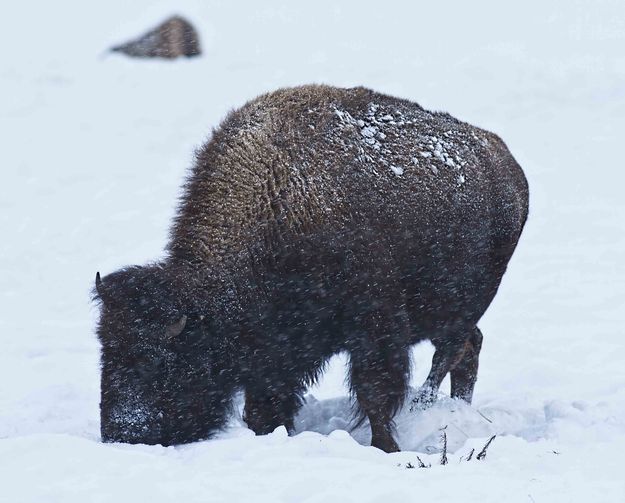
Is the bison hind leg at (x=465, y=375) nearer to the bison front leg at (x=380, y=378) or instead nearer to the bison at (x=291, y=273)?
the bison at (x=291, y=273)

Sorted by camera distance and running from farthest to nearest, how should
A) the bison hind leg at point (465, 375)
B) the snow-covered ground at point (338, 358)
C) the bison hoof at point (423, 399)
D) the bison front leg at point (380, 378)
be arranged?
the bison hind leg at point (465, 375) < the bison hoof at point (423, 399) < the bison front leg at point (380, 378) < the snow-covered ground at point (338, 358)

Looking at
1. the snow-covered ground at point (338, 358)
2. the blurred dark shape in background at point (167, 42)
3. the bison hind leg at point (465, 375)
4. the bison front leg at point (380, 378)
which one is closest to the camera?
the snow-covered ground at point (338, 358)

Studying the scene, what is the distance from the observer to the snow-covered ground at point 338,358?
3.42 m

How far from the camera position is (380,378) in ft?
16.7

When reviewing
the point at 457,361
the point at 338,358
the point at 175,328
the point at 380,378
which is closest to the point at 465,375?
the point at 457,361

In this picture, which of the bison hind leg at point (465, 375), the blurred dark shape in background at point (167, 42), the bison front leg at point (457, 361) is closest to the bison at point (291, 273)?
the bison front leg at point (457, 361)

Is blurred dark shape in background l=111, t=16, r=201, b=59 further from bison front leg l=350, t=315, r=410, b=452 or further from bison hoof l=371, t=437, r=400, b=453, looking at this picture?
bison hoof l=371, t=437, r=400, b=453

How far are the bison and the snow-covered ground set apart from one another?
33cm

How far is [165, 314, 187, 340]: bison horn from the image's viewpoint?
4.36m

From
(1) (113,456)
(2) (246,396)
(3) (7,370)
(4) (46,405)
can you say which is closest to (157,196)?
(3) (7,370)

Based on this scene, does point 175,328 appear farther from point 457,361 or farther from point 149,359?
point 457,361

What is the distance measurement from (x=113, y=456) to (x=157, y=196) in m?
8.87

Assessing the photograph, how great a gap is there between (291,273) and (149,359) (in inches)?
33.6

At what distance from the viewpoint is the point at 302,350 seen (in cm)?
500
